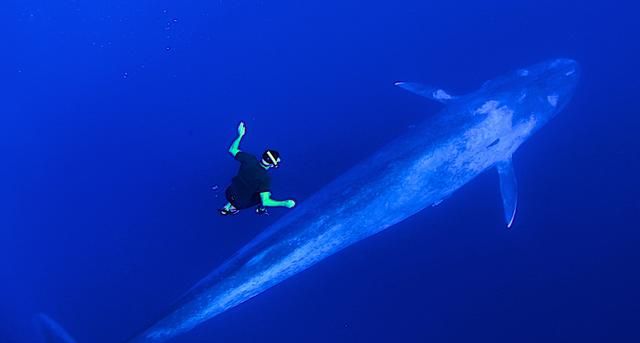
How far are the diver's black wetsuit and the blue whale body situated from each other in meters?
0.95

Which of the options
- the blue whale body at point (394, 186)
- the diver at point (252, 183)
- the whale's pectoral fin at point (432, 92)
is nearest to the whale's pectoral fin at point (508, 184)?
the blue whale body at point (394, 186)

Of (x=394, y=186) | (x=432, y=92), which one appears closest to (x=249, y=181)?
(x=394, y=186)

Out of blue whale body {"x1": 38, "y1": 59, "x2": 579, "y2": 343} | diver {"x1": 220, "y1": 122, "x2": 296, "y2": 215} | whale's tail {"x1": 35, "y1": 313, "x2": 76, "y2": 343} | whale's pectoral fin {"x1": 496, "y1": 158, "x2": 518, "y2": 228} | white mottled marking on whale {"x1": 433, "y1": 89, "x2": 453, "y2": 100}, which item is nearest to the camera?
diver {"x1": 220, "y1": 122, "x2": 296, "y2": 215}

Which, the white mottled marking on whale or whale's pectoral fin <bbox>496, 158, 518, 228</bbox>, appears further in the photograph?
the white mottled marking on whale

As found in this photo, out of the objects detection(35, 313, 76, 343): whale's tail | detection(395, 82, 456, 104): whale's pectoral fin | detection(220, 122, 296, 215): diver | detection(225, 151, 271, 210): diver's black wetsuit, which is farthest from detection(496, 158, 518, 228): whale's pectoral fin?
detection(35, 313, 76, 343): whale's tail

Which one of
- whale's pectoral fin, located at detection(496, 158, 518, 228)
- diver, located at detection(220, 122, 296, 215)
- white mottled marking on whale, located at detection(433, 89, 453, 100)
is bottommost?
whale's pectoral fin, located at detection(496, 158, 518, 228)

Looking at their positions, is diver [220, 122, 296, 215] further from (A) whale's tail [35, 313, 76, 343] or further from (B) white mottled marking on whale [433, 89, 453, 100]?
(B) white mottled marking on whale [433, 89, 453, 100]

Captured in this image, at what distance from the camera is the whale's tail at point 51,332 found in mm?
7930

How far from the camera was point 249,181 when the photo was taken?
666cm

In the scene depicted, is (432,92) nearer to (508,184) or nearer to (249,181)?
(508,184)

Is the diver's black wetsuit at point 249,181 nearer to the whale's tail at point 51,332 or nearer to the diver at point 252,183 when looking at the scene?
the diver at point 252,183

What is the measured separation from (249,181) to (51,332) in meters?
4.24

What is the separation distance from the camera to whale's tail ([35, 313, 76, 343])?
7.93 m

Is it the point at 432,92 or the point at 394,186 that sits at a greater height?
the point at 432,92
